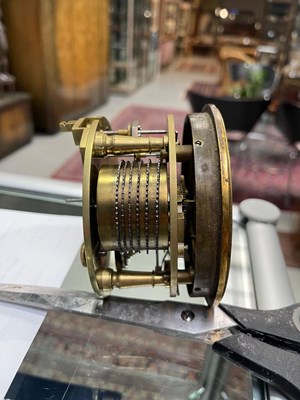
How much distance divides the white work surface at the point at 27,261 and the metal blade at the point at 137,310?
4 cm

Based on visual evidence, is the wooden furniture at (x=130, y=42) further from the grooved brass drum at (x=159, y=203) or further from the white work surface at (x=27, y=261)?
the grooved brass drum at (x=159, y=203)

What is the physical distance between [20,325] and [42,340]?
2.1 inches

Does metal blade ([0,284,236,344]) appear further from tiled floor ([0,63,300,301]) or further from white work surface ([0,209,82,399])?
tiled floor ([0,63,300,301])

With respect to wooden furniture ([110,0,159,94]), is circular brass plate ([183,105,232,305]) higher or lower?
higher

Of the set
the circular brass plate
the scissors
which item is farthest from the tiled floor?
the circular brass plate

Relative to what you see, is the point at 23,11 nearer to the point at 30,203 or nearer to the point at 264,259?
the point at 30,203

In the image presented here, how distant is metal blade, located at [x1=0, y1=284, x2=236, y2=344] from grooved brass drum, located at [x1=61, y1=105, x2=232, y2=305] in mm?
50

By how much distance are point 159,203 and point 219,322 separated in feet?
0.83

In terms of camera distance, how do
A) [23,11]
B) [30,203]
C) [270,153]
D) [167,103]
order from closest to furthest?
[30,203], [23,11], [270,153], [167,103]

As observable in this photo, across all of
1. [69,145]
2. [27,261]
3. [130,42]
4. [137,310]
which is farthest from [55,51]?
[137,310]

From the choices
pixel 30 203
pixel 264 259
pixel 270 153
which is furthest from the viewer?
pixel 270 153

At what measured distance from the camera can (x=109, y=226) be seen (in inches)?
22.4

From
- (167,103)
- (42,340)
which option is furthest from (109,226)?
(167,103)

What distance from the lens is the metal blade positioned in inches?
25.1
